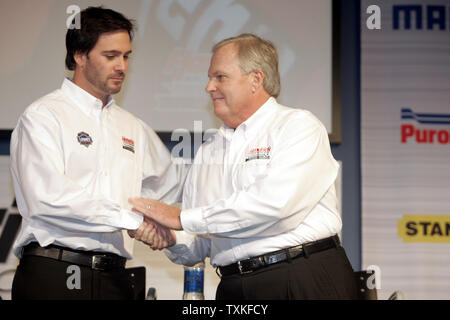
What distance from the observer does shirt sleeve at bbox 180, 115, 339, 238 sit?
100 inches

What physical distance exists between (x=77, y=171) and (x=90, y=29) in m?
0.78

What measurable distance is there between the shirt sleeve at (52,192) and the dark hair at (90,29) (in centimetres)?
49

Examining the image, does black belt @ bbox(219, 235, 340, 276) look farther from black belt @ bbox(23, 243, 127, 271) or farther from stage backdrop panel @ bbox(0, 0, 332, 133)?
stage backdrop panel @ bbox(0, 0, 332, 133)

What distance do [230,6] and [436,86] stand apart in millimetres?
1595

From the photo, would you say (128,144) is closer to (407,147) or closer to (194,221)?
(194,221)

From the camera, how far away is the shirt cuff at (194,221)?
104 inches

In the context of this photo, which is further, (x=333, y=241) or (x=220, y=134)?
(x=220, y=134)

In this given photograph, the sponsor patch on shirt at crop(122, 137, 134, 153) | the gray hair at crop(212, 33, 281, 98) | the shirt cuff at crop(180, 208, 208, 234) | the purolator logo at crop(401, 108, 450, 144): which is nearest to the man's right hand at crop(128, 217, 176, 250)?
the shirt cuff at crop(180, 208, 208, 234)

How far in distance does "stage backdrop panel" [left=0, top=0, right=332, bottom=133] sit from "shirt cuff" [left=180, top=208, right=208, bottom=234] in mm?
1534

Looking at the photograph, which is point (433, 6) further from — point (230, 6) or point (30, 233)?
point (30, 233)

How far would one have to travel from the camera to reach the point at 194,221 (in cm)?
267

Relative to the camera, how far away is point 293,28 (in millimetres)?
4312

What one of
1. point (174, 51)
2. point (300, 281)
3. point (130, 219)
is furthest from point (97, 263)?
point (174, 51)
